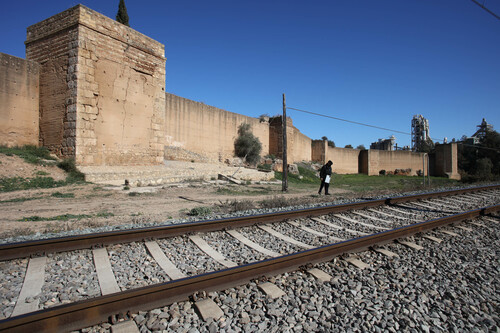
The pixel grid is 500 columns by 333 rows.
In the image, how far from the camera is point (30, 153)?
13078 millimetres

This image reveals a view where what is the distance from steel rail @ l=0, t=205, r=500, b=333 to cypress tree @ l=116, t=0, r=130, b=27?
25472 millimetres

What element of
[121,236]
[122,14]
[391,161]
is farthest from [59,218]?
[391,161]

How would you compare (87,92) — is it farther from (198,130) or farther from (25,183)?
(198,130)

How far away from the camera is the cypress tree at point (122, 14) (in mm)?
23250

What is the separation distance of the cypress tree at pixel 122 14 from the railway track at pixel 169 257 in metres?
23.7

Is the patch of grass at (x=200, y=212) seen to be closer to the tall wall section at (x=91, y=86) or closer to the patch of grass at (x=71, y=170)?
the patch of grass at (x=71, y=170)

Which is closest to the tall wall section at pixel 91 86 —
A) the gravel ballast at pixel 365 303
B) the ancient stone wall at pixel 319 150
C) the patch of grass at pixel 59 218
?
the patch of grass at pixel 59 218

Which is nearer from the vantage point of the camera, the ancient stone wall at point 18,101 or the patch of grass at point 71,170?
the patch of grass at point 71,170

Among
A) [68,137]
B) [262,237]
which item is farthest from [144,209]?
[68,137]

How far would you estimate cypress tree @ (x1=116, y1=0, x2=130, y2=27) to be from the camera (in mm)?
23250

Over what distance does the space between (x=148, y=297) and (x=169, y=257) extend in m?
1.45

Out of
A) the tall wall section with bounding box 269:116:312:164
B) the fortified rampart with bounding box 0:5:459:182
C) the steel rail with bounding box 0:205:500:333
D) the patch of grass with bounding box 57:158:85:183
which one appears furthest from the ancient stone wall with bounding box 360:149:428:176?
the steel rail with bounding box 0:205:500:333

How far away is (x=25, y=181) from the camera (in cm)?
1071

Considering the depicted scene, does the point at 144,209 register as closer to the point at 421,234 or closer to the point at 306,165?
the point at 421,234
